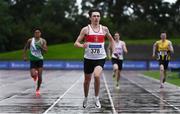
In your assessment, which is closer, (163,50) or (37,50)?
(37,50)

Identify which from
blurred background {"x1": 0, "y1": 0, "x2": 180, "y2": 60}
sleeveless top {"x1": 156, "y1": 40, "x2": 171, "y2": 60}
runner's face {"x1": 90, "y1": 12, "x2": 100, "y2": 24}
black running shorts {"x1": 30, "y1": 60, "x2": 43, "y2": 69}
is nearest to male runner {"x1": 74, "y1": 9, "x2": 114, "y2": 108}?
runner's face {"x1": 90, "y1": 12, "x2": 100, "y2": 24}

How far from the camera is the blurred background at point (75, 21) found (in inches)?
3999

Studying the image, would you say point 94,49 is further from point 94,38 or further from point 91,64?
point 91,64

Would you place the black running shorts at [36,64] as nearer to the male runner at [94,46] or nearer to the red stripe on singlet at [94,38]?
the male runner at [94,46]

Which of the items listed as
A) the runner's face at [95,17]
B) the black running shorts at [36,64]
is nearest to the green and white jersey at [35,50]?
the black running shorts at [36,64]

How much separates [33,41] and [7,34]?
79.6 m

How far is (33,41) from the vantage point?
1850 cm

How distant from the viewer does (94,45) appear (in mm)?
13148

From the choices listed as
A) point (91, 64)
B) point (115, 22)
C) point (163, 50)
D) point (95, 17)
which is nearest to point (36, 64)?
point (163, 50)

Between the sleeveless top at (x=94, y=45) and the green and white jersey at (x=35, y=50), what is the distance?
5.41 m

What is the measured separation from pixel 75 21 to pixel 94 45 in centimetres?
10878

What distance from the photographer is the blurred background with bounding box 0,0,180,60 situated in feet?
333

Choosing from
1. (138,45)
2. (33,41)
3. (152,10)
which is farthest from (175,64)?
(152,10)

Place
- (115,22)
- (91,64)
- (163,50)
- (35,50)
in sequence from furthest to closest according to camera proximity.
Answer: (115,22) → (163,50) → (35,50) → (91,64)
